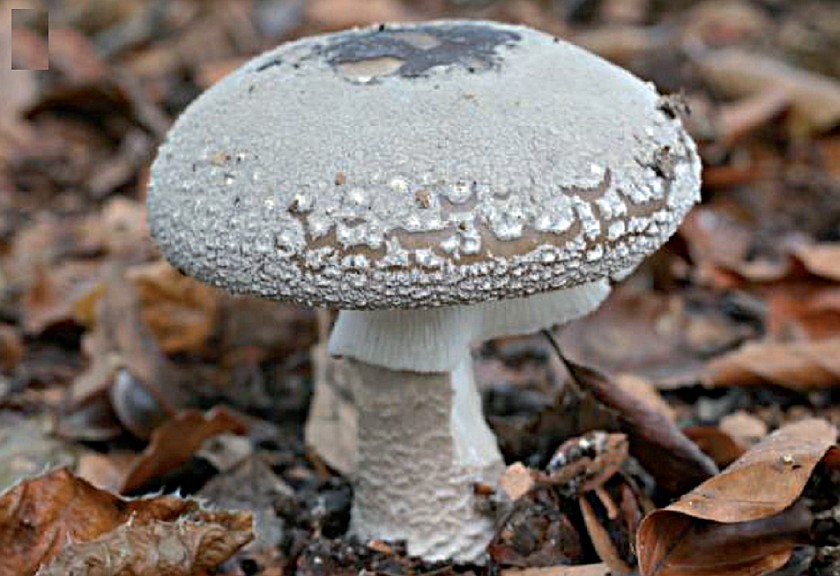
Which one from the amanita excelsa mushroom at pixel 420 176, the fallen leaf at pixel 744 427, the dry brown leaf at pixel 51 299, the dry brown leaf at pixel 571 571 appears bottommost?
the dry brown leaf at pixel 51 299

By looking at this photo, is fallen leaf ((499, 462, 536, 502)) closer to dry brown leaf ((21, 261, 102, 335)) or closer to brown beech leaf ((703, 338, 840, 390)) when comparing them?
brown beech leaf ((703, 338, 840, 390))

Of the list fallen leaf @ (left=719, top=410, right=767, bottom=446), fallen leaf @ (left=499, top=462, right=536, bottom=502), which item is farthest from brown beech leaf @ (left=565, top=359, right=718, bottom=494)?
fallen leaf @ (left=719, top=410, right=767, bottom=446)

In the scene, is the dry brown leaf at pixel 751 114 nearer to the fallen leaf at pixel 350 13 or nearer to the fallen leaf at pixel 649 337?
the fallen leaf at pixel 649 337

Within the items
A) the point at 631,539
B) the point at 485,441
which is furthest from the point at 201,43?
the point at 631,539

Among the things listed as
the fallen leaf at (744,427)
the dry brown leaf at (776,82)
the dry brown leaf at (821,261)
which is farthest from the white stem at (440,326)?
the dry brown leaf at (776,82)

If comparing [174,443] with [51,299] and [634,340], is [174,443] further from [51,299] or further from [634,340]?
[634,340]

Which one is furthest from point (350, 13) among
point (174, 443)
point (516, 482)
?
point (516, 482)

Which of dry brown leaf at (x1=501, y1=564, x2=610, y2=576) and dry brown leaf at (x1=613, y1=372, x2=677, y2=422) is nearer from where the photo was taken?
dry brown leaf at (x1=501, y1=564, x2=610, y2=576)
